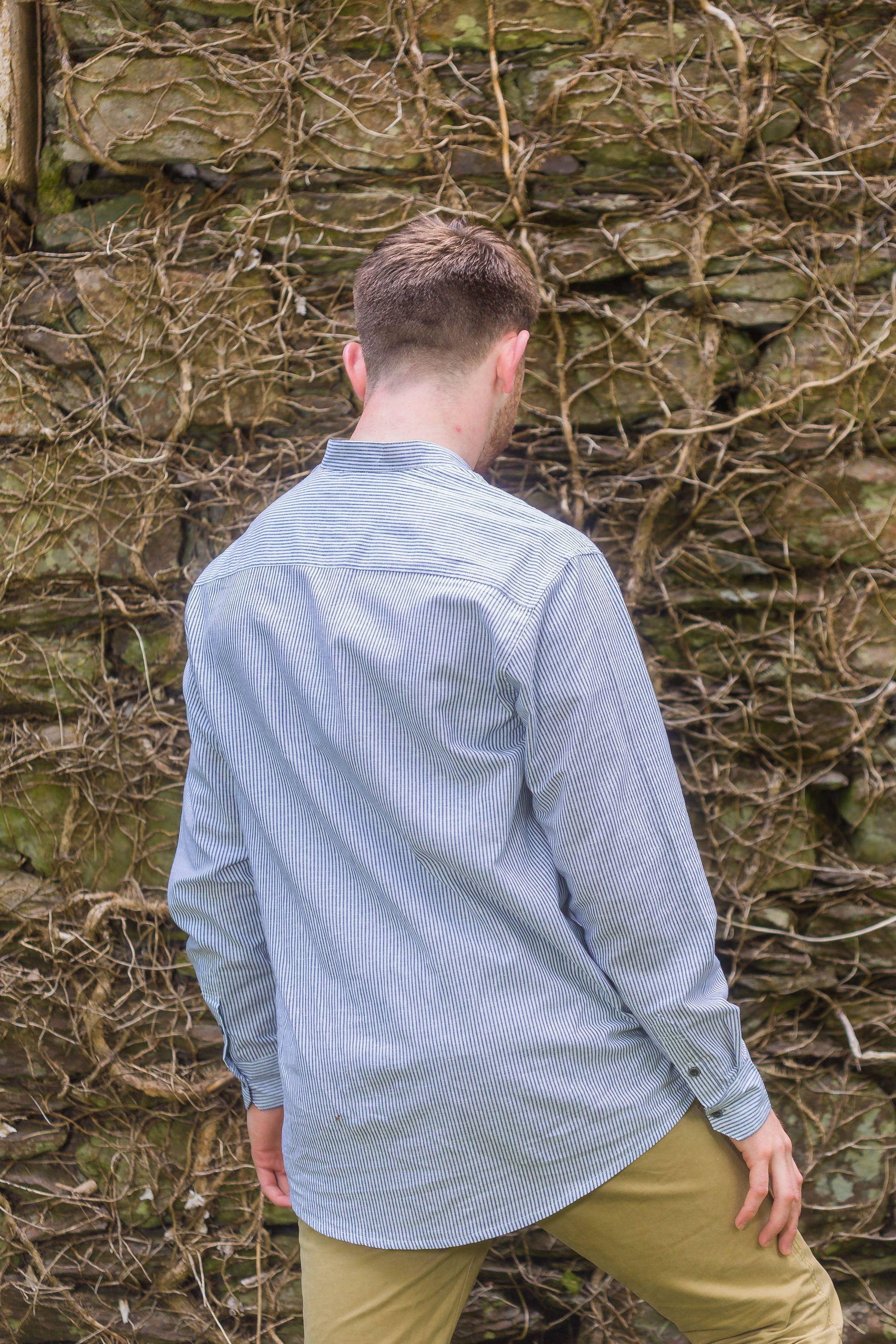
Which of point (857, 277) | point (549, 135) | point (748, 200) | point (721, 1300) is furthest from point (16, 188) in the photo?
point (721, 1300)

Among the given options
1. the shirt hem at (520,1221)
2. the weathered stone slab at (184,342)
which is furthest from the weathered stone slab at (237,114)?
the shirt hem at (520,1221)

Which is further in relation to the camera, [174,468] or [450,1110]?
[174,468]

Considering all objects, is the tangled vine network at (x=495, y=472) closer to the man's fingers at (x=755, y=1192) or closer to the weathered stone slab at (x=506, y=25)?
the weathered stone slab at (x=506, y=25)

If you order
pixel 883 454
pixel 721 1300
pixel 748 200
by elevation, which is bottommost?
pixel 721 1300

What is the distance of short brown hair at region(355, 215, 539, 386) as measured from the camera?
113cm

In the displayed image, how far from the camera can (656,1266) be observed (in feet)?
3.61

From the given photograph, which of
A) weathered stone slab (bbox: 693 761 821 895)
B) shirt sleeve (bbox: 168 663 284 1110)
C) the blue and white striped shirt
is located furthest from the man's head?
weathered stone slab (bbox: 693 761 821 895)

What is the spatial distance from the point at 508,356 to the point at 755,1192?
104 centimetres

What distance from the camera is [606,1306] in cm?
194

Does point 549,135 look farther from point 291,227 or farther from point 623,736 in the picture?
point 623,736

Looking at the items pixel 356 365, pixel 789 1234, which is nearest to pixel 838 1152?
pixel 789 1234

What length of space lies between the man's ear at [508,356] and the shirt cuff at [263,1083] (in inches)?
38.4

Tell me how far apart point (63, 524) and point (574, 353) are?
1.13 meters

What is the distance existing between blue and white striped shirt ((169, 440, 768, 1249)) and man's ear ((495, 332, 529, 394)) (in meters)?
0.16
